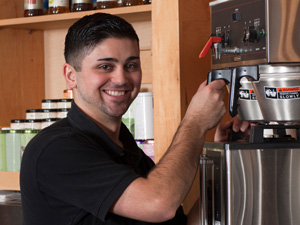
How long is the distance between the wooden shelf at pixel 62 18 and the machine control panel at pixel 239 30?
0.66 meters

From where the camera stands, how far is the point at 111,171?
1.27 metres

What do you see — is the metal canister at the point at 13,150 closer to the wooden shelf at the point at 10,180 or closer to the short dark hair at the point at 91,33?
the wooden shelf at the point at 10,180

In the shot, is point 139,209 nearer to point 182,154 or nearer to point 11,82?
point 182,154

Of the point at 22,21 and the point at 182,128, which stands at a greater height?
the point at 22,21

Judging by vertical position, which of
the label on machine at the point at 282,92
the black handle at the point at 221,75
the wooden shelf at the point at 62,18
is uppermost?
the wooden shelf at the point at 62,18

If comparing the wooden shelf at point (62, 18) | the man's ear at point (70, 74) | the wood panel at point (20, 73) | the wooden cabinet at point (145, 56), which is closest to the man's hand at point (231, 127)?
the wooden cabinet at point (145, 56)

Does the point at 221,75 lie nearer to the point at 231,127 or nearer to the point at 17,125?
the point at 231,127

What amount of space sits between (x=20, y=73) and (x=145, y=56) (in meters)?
0.62

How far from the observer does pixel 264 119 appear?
1.47 meters

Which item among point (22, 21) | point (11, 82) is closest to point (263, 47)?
point (22, 21)

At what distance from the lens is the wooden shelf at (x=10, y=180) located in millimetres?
2354

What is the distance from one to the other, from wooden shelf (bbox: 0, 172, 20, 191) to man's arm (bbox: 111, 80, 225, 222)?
1130 mm

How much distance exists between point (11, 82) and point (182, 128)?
1406mm

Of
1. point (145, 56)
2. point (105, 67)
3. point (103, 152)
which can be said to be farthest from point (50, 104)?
point (103, 152)
